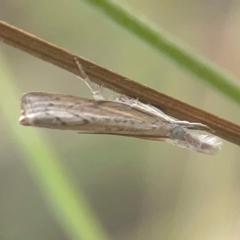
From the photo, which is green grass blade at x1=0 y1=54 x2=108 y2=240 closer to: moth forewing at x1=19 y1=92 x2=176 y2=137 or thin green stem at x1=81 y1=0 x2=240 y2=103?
moth forewing at x1=19 y1=92 x2=176 y2=137

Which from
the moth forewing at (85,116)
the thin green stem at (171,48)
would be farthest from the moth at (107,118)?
the thin green stem at (171,48)

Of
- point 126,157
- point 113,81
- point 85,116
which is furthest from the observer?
point 126,157

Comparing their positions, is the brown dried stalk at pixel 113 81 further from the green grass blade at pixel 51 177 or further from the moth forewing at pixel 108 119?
the green grass blade at pixel 51 177

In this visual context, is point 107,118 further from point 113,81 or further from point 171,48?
point 171,48

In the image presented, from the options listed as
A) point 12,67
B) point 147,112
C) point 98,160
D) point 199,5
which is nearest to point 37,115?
point 147,112

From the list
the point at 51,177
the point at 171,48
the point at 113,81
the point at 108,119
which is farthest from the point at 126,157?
the point at 171,48

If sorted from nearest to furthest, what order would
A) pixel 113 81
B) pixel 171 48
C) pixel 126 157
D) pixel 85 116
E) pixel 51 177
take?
pixel 171 48, pixel 113 81, pixel 85 116, pixel 51 177, pixel 126 157
